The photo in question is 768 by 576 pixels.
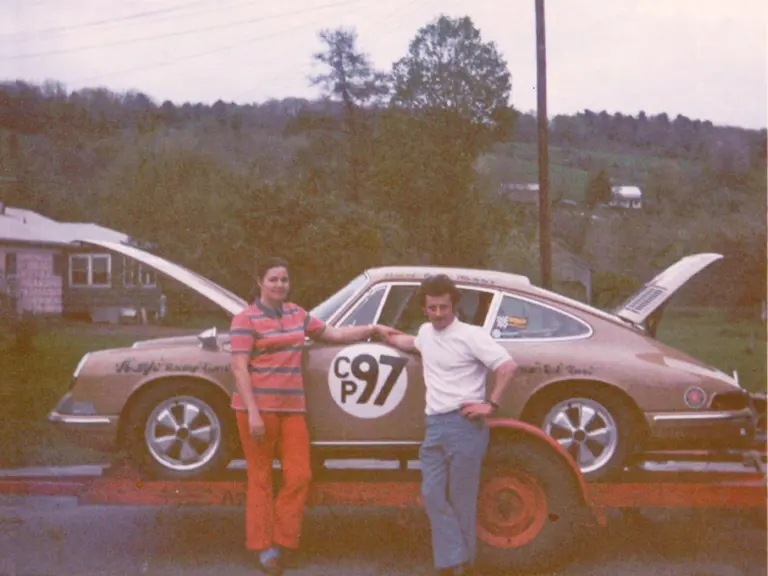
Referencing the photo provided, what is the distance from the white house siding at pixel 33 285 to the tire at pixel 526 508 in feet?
10.9

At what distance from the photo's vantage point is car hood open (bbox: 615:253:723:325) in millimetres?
5492

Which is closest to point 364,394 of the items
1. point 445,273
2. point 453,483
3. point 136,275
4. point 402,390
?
point 402,390

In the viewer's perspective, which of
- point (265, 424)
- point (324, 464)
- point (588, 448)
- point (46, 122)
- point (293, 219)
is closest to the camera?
point (265, 424)

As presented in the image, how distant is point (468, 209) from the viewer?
657cm

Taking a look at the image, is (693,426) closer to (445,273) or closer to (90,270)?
(445,273)

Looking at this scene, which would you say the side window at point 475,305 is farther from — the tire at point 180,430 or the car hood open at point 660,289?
the tire at point 180,430

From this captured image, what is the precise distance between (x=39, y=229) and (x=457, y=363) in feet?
11.2

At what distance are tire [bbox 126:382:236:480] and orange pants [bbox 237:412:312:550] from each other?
0.35 metres

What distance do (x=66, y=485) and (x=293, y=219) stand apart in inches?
86.7

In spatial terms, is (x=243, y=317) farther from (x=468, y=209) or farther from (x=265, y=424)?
(x=468, y=209)

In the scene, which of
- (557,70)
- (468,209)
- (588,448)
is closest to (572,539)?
(588,448)

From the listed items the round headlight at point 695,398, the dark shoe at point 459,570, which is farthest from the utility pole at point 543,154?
the dark shoe at point 459,570

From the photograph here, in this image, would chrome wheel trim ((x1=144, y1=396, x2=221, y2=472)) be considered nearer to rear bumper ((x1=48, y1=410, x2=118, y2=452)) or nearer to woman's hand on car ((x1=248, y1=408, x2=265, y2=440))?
rear bumper ((x1=48, y1=410, x2=118, y2=452))

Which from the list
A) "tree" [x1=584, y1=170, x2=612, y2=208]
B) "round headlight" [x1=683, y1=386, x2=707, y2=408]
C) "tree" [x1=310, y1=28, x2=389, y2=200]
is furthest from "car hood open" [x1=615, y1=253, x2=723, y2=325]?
"tree" [x1=310, y1=28, x2=389, y2=200]
